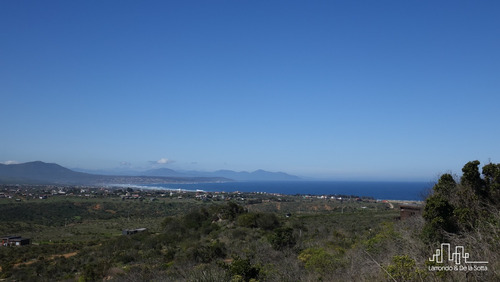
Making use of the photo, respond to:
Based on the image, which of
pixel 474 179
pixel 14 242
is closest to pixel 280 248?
pixel 474 179

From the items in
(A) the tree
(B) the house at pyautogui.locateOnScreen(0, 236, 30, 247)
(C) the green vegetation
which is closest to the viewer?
(C) the green vegetation

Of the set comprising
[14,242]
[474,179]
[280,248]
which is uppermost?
[474,179]

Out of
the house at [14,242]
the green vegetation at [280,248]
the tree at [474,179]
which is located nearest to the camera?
the green vegetation at [280,248]

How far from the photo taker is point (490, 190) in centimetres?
1285

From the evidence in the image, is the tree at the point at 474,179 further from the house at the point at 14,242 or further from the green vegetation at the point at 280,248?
the house at the point at 14,242

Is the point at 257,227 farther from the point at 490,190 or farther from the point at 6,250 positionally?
the point at 6,250

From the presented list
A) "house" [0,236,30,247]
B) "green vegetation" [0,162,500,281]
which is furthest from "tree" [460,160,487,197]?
"house" [0,236,30,247]

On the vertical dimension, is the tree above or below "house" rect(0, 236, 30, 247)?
above

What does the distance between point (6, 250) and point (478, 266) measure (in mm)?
32515

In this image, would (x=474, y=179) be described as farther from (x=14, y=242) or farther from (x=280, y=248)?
(x=14, y=242)

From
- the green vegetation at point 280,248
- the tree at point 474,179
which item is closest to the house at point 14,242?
the green vegetation at point 280,248

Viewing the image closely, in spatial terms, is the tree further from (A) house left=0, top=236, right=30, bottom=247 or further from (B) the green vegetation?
(A) house left=0, top=236, right=30, bottom=247

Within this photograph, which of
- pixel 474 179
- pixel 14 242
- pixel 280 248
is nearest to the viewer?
pixel 474 179

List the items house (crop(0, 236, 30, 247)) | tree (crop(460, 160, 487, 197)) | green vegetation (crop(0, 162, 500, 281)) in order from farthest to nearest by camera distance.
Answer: house (crop(0, 236, 30, 247)) → tree (crop(460, 160, 487, 197)) → green vegetation (crop(0, 162, 500, 281))
